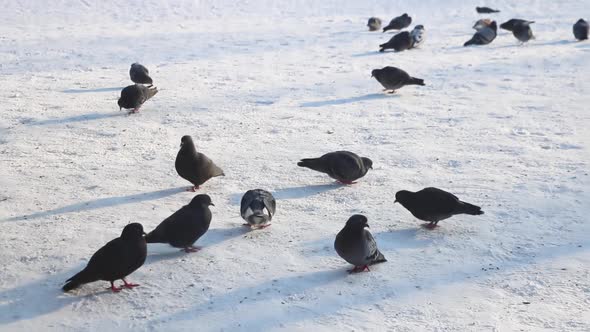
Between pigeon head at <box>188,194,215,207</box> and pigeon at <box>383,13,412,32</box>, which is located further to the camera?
pigeon at <box>383,13,412,32</box>

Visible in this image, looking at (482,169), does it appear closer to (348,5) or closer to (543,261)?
(543,261)

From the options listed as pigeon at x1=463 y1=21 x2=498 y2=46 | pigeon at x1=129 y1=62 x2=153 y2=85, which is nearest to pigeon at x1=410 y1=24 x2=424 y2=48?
pigeon at x1=463 y1=21 x2=498 y2=46

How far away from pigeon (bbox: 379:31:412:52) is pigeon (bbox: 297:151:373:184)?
7897 mm

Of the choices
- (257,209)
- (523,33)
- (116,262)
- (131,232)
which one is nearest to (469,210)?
(257,209)

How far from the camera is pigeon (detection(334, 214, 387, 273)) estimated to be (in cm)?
459

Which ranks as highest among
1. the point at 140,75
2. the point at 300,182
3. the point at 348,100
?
the point at 140,75

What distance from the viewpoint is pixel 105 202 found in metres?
5.98

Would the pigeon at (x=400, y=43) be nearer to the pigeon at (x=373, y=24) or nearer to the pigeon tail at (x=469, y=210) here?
the pigeon at (x=373, y=24)

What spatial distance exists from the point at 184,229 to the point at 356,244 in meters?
1.29

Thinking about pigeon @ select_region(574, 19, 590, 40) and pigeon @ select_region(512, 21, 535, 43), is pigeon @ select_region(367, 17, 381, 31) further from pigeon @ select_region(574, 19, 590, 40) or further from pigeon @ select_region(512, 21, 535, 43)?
pigeon @ select_region(574, 19, 590, 40)

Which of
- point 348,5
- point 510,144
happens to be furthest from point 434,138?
point 348,5

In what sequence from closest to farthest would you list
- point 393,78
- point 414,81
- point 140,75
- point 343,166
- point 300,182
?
point 343,166
point 300,182
point 393,78
point 414,81
point 140,75

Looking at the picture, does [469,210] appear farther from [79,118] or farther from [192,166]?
[79,118]

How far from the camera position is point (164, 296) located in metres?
4.38
